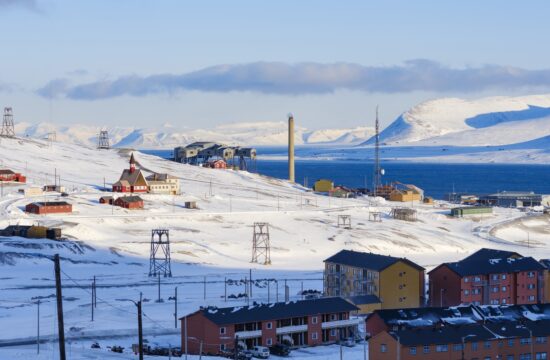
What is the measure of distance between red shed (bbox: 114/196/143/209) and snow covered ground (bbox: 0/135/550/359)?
136cm

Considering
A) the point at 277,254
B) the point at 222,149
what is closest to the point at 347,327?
the point at 277,254

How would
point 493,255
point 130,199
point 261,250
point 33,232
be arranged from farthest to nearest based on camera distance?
1. point 130,199
2. point 261,250
3. point 33,232
4. point 493,255

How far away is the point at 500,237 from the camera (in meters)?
110

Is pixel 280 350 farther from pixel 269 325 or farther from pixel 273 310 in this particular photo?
pixel 273 310

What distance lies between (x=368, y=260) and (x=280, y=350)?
16.1 metres

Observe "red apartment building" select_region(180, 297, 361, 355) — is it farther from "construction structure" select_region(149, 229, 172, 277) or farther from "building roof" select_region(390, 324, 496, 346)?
"construction structure" select_region(149, 229, 172, 277)

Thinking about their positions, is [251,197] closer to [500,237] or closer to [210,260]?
[500,237]

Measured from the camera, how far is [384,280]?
202 feet

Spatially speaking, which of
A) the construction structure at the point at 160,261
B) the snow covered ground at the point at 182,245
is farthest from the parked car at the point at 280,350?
the construction structure at the point at 160,261

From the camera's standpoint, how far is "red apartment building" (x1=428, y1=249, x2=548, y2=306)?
2418 inches

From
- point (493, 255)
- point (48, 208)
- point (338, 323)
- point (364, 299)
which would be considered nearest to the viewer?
point (338, 323)

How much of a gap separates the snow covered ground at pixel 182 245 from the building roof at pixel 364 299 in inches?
231

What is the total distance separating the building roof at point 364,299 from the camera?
59.9m

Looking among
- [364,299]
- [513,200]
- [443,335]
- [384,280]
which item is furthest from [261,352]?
[513,200]
